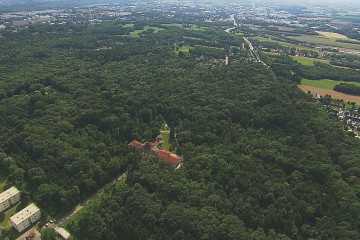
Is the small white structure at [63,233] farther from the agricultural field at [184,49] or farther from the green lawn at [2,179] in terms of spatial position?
the agricultural field at [184,49]

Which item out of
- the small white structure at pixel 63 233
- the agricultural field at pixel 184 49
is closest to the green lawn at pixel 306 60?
the agricultural field at pixel 184 49

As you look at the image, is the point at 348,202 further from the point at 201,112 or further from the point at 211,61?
the point at 211,61

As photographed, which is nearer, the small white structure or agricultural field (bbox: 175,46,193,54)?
the small white structure

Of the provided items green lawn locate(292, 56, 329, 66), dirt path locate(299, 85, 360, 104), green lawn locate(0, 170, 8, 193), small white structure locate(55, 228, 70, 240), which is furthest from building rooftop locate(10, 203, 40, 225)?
green lawn locate(292, 56, 329, 66)

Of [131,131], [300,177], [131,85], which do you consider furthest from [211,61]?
[300,177]

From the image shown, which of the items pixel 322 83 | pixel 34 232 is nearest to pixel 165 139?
pixel 34 232

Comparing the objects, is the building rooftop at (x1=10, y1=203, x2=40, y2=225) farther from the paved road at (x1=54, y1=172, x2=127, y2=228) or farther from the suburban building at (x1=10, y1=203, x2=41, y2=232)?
the paved road at (x1=54, y1=172, x2=127, y2=228)

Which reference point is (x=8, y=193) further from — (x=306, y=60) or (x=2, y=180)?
(x=306, y=60)
